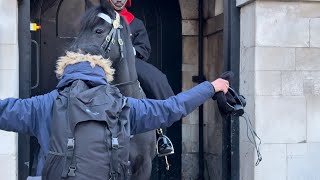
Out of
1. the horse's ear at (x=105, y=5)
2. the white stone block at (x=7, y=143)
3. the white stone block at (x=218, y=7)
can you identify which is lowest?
the white stone block at (x=7, y=143)

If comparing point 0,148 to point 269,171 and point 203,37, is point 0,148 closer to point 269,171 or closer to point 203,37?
point 269,171

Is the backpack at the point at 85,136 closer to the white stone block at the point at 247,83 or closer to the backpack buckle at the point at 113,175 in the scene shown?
the backpack buckle at the point at 113,175

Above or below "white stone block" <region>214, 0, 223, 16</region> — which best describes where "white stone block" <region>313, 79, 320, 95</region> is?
below

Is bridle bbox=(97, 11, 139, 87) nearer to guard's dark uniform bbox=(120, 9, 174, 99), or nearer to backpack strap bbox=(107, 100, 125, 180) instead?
guard's dark uniform bbox=(120, 9, 174, 99)

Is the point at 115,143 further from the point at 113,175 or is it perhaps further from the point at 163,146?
the point at 163,146

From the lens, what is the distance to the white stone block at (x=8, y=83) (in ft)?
17.5

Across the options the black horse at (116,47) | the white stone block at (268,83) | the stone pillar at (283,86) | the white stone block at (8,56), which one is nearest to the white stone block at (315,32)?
the stone pillar at (283,86)

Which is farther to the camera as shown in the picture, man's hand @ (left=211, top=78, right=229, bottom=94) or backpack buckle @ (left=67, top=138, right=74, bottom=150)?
man's hand @ (left=211, top=78, right=229, bottom=94)

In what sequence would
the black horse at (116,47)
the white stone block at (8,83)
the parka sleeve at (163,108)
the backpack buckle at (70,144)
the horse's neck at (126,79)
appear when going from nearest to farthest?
1. the backpack buckle at (70,144)
2. the parka sleeve at (163,108)
3. the black horse at (116,47)
4. the horse's neck at (126,79)
5. the white stone block at (8,83)

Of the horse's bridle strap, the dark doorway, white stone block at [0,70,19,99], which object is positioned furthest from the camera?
the dark doorway

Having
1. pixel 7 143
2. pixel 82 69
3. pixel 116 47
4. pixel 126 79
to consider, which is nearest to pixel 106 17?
pixel 116 47

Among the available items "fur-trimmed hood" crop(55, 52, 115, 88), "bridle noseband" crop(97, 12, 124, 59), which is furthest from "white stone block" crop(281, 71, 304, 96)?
"fur-trimmed hood" crop(55, 52, 115, 88)

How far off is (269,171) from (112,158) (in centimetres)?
313

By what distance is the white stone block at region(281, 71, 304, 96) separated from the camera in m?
5.74
